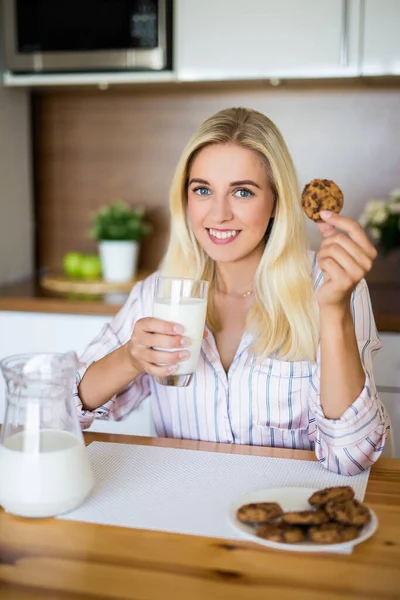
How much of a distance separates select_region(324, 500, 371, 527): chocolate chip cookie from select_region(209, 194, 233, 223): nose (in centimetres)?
73

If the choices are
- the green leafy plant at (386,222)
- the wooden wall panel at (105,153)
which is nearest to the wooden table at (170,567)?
the green leafy plant at (386,222)

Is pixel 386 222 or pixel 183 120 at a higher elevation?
pixel 183 120

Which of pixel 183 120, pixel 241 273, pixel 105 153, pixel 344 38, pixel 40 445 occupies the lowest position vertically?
pixel 40 445

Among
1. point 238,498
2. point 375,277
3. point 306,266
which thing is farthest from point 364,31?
point 238,498

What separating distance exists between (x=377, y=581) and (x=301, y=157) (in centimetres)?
224

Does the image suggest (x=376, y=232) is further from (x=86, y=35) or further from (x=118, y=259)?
(x=86, y=35)

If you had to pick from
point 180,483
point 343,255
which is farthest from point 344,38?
point 180,483

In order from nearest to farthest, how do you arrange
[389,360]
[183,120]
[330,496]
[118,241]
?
[330,496] → [389,360] → [118,241] → [183,120]

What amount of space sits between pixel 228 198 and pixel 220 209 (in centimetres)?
4

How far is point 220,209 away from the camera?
154 cm

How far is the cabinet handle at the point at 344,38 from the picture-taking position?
95.3 inches

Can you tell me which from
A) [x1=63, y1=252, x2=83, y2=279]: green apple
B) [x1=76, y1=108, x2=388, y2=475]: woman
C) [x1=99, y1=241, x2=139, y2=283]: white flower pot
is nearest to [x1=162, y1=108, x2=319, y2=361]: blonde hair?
[x1=76, y1=108, x2=388, y2=475]: woman

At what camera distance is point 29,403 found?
961 millimetres

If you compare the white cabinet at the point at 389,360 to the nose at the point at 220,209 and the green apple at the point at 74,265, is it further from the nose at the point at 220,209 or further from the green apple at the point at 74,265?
the green apple at the point at 74,265
